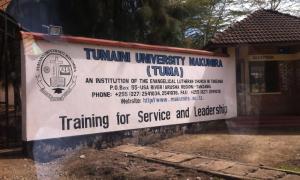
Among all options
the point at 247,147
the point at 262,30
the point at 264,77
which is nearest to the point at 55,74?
the point at 247,147

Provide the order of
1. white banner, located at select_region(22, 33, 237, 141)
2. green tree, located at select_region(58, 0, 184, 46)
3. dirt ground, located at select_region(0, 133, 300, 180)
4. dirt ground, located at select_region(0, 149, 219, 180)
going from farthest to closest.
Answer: green tree, located at select_region(58, 0, 184, 46), white banner, located at select_region(22, 33, 237, 141), dirt ground, located at select_region(0, 133, 300, 180), dirt ground, located at select_region(0, 149, 219, 180)

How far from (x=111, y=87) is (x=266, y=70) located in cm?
690

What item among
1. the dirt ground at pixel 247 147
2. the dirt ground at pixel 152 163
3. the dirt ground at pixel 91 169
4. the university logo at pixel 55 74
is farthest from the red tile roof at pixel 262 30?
the dirt ground at pixel 91 169

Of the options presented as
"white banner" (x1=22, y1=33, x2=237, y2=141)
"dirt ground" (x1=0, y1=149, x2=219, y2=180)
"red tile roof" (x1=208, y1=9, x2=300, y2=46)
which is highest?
"red tile roof" (x1=208, y1=9, x2=300, y2=46)

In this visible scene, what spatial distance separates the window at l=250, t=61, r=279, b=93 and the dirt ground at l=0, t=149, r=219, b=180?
7328 millimetres

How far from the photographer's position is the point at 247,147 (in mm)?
11039

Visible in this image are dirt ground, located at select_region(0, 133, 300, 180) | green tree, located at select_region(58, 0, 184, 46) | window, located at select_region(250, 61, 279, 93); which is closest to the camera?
dirt ground, located at select_region(0, 133, 300, 180)

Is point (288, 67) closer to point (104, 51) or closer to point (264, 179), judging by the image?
point (104, 51)

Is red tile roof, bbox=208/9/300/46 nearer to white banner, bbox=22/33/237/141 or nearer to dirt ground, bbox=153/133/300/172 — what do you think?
white banner, bbox=22/33/237/141

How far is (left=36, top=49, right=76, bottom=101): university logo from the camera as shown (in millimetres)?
9625

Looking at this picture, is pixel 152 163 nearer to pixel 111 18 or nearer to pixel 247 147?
pixel 247 147

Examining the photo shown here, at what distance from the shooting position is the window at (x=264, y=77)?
15656 mm

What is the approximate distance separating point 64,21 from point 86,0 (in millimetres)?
1103

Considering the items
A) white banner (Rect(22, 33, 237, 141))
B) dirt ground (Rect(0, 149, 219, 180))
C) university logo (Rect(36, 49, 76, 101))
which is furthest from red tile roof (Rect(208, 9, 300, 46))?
dirt ground (Rect(0, 149, 219, 180))
